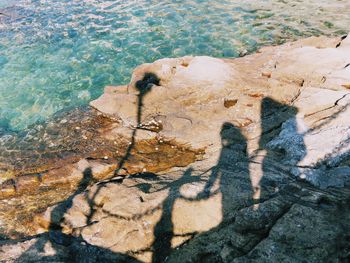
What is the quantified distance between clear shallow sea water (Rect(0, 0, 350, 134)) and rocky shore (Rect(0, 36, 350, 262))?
3478mm

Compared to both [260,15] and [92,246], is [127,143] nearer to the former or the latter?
[92,246]

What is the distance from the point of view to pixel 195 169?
844 centimetres

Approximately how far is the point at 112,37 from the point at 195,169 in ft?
44.6

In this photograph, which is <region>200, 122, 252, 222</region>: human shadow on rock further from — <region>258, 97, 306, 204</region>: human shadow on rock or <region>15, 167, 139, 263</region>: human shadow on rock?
<region>15, 167, 139, 263</region>: human shadow on rock

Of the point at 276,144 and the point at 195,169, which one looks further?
the point at 276,144

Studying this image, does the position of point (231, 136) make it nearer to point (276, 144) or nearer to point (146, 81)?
point (276, 144)

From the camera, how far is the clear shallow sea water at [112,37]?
52.3 ft

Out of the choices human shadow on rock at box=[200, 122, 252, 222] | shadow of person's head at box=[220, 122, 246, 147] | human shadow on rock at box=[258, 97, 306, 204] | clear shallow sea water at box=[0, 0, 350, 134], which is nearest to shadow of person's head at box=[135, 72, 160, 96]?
clear shallow sea water at box=[0, 0, 350, 134]

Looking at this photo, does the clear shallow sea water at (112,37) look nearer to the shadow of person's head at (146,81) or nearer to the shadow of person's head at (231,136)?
the shadow of person's head at (146,81)

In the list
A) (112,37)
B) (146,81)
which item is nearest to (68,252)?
(146,81)

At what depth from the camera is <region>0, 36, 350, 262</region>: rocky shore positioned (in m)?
5.98

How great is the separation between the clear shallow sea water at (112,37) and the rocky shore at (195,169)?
11.4ft

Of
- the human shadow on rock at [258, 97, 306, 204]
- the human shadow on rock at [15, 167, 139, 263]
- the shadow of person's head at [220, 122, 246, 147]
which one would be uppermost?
the human shadow on rock at [258, 97, 306, 204]

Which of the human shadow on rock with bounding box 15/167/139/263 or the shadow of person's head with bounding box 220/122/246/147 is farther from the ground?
the shadow of person's head with bounding box 220/122/246/147
